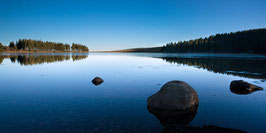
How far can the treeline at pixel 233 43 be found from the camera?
107m

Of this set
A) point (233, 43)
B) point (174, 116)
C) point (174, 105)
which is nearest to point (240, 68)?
point (174, 105)

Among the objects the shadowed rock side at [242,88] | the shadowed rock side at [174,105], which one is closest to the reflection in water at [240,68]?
the shadowed rock side at [242,88]

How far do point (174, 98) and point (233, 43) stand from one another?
147 m

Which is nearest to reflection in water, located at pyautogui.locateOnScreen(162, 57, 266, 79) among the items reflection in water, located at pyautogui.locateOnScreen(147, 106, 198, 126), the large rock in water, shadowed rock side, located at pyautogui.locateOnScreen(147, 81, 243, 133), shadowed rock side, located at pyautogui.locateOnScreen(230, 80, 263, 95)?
Result: shadowed rock side, located at pyautogui.locateOnScreen(230, 80, 263, 95)

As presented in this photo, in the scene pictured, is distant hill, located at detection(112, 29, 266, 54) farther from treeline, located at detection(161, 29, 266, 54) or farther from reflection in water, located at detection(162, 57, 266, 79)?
reflection in water, located at detection(162, 57, 266, 79)

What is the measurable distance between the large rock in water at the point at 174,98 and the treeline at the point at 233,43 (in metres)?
125

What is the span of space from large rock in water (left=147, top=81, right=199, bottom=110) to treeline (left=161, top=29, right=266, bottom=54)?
12492 centimetres

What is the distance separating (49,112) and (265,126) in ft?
37.0

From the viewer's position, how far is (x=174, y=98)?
9.30 metres

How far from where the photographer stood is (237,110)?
939cm

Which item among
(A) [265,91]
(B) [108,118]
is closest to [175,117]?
(B) [108,118]

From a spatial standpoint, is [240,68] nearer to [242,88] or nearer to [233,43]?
[242,88]

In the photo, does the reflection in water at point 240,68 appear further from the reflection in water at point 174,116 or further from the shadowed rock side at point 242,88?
the reflection in water at point 174,116

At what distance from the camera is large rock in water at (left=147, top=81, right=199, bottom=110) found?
29.9 feet
